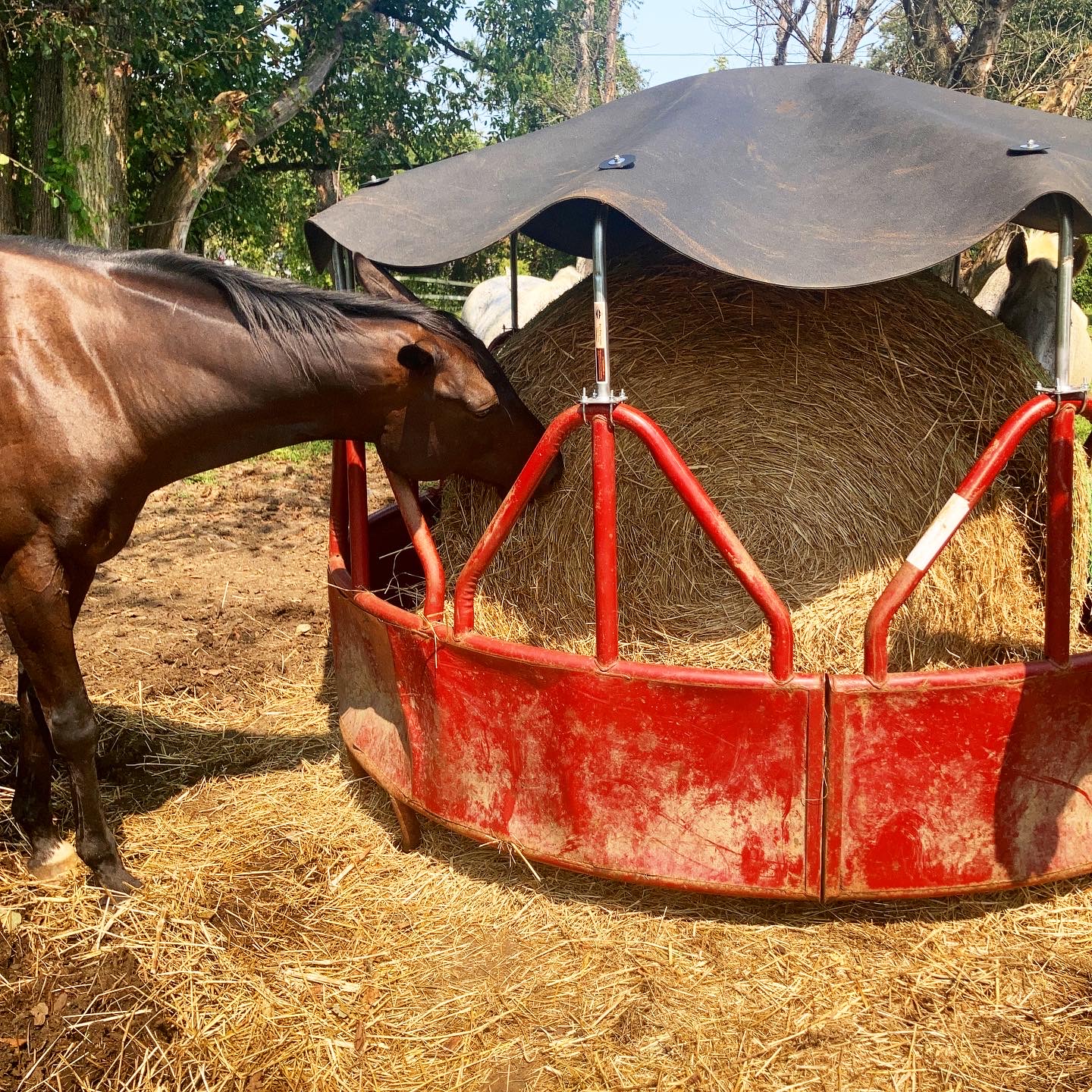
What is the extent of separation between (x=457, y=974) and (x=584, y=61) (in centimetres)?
3218

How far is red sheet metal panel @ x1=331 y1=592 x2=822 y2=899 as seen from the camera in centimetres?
236

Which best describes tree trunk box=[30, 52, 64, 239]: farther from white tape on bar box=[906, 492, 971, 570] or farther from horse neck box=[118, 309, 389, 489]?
white tape on bar box=[906, 492, 971, 570]

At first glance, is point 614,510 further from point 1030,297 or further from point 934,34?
point 934,34

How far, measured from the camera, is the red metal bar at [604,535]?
7.67 ft

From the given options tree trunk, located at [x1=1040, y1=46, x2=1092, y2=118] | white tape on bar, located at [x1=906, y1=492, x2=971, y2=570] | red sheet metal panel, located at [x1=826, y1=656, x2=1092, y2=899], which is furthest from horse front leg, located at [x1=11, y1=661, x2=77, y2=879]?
tree trunk, located at [x1=1040, y1=46, x2=1092, y2=118]

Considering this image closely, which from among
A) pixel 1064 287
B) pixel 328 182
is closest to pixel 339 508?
pixel 1064 287

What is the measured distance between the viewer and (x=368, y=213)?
112 inches

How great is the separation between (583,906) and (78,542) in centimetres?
177

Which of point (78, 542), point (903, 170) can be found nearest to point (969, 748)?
point (903, 170)

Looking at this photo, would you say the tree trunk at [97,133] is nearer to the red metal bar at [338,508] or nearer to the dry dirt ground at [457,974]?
the red metal bar at [338,508]

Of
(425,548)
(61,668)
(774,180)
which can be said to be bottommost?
(61,668)

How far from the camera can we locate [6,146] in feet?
30.2

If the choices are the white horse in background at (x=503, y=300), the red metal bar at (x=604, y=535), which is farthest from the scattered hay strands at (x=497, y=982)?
the white horse in background at (x=503, y=300)

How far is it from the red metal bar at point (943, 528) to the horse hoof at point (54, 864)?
2448 millimetres
